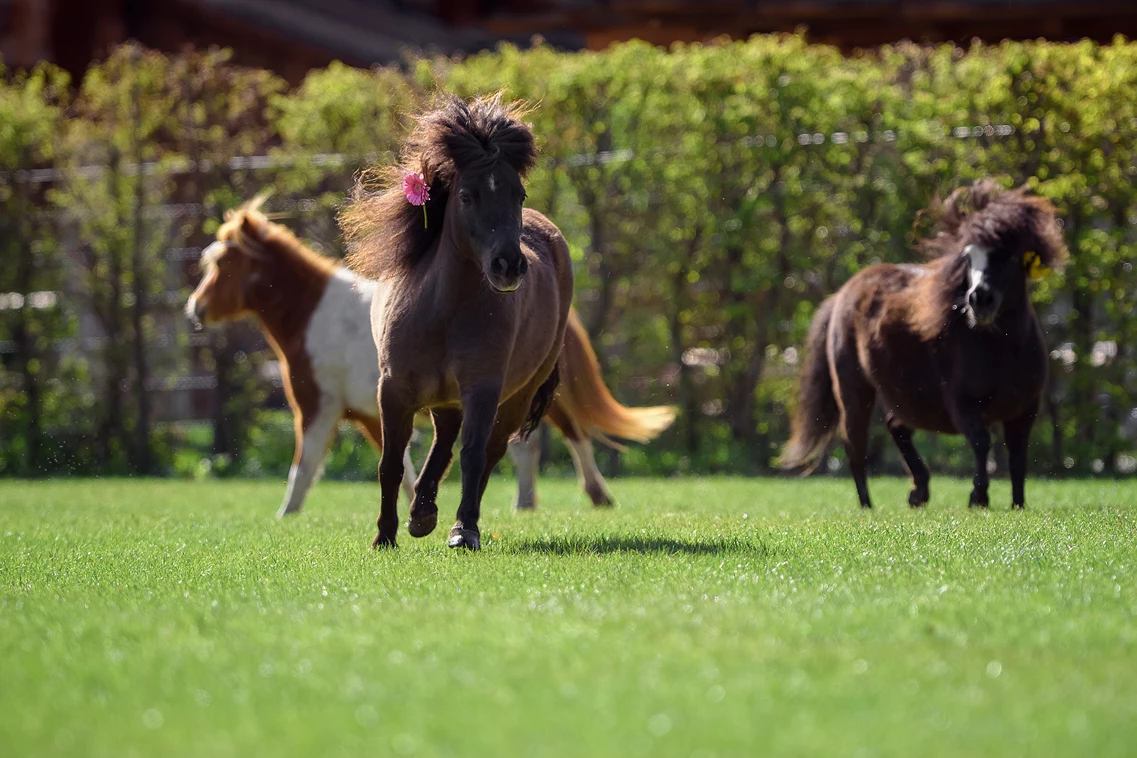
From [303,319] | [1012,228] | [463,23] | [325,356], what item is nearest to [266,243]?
[303,319]

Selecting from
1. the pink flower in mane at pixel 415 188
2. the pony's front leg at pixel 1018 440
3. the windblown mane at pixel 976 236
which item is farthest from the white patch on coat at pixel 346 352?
the pony's front leg at pixel 1018 440

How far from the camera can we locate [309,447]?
10.7 metres

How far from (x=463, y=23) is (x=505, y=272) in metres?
22.6

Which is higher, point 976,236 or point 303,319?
point 976,236

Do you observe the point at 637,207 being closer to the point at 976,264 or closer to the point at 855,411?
the point at 855,411

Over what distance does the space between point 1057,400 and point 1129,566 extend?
7.10 metres

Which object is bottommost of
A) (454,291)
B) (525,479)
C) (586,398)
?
(525,479)

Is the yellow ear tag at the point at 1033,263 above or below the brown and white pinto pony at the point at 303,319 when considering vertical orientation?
above

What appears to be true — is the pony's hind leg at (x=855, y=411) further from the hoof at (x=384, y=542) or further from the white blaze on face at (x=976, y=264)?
the hoof at (x=384, y=542)

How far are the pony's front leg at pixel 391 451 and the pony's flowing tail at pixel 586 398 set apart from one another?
3.17 metres

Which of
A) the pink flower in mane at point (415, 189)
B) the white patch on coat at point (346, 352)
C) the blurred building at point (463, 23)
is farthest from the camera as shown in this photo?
the blurred building at point (463, 23)

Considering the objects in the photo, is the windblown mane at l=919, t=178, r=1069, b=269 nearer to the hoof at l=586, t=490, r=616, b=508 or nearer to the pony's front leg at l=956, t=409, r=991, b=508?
the pony's front leg at l=956, t=409, r=991, b=508

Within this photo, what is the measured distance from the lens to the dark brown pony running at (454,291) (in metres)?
7.24

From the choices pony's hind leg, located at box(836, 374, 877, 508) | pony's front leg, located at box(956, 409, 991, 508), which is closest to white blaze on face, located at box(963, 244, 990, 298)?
pony's front leg, located at box(956, 409, 991, 508)
